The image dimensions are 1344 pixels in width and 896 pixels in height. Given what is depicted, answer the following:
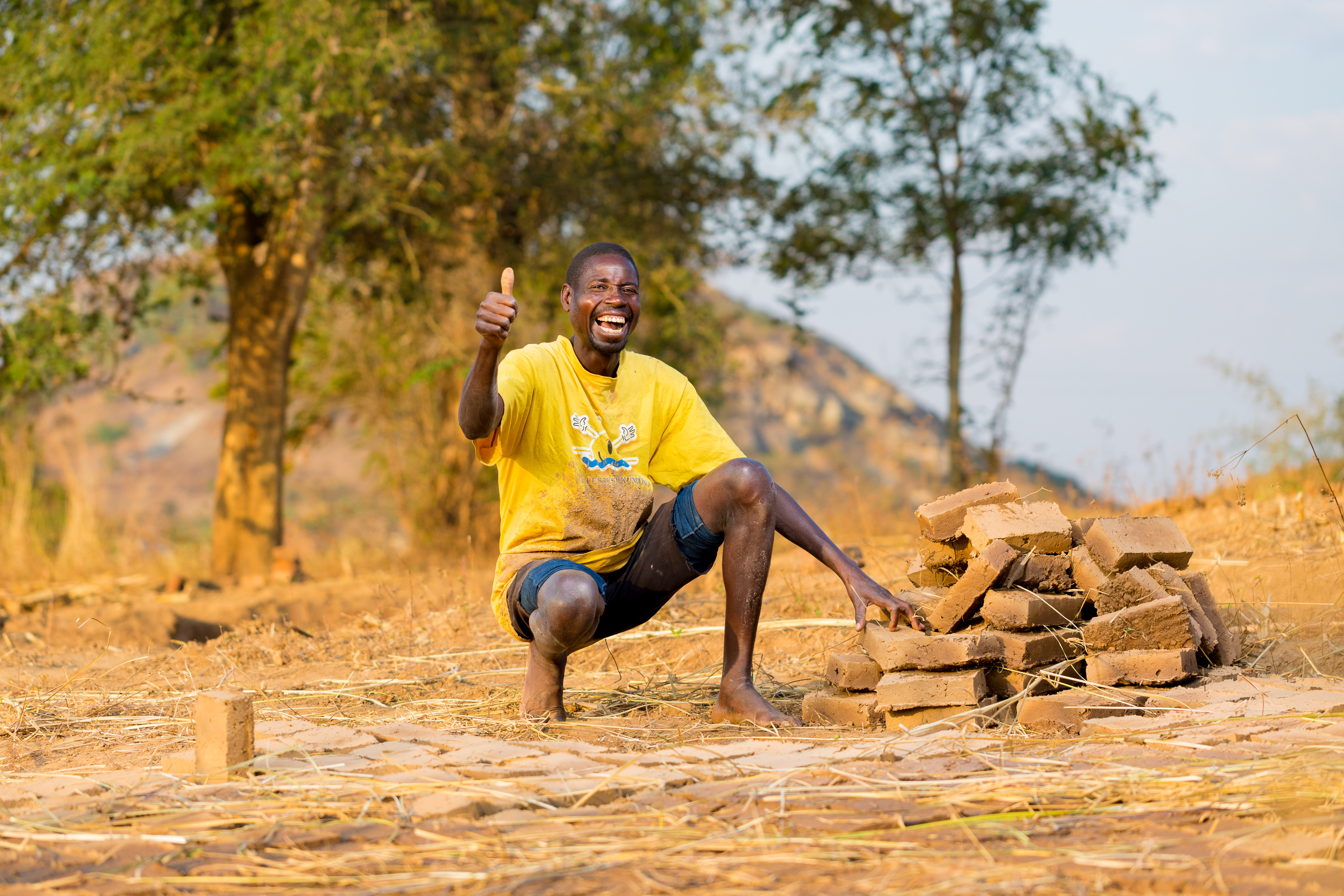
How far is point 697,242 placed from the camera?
37.7 ft

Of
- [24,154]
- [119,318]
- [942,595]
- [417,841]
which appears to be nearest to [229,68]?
[24,154]

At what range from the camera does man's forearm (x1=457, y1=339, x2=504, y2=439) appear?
11.3 feet

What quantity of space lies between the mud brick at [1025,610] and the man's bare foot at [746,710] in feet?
2.66

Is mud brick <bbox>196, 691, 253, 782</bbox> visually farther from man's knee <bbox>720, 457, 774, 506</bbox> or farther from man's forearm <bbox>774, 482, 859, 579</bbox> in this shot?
man's forearm <bbox>774, 482, 859, 579</bbox>

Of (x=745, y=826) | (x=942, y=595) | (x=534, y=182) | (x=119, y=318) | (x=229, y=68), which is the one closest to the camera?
(x=745, y=826)

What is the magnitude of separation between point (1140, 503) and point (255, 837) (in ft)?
23.7

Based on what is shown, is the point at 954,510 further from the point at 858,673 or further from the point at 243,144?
the point at 243,144

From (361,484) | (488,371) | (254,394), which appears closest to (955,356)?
(254,394)

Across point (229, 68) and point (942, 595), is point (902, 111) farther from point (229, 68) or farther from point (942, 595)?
point (942, 595)

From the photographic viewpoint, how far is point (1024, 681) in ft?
12.9

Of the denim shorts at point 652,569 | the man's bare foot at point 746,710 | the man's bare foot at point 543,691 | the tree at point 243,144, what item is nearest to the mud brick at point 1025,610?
the man's bare foot at point 746,710

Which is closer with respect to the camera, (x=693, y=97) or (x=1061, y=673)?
(x=1061, y=673)

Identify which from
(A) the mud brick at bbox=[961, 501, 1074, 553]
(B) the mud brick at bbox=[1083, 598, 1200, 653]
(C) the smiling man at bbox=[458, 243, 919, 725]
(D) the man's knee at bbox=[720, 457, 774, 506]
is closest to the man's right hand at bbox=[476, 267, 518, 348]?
(C) the smiling man at bbox=[458, 243, 919, 725]

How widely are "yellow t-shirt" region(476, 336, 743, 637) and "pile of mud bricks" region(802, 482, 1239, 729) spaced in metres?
0.92
